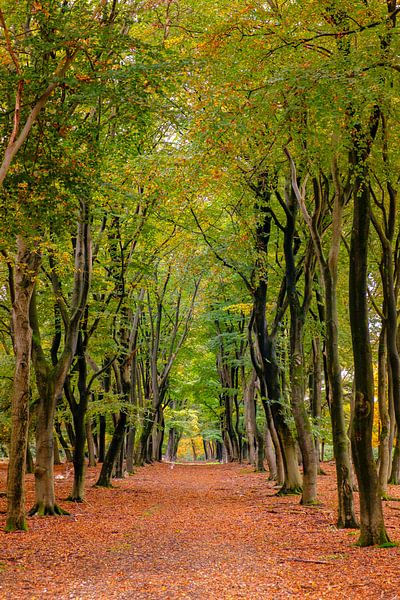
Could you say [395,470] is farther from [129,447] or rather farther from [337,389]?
[337,389]

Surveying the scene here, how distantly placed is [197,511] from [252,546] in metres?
5.10

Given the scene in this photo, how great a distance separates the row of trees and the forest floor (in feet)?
2.83

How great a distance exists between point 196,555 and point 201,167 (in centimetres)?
631

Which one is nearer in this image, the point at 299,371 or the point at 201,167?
the point at 201,167

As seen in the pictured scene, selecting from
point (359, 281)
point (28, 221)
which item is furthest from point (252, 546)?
point (28, 221)

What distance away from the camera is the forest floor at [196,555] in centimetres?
614

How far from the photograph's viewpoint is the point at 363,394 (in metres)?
8.59

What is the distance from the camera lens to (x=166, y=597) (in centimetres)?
574

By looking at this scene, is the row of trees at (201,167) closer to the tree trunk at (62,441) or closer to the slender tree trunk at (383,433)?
the slender tree trunk at (383,433)

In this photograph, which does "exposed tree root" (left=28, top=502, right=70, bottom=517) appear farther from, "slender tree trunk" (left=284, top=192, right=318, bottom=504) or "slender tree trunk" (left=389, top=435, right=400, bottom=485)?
"slender tree trunk" (left=389, top=435, right=400, bottom=485)

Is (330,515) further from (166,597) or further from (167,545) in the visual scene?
(166,597)

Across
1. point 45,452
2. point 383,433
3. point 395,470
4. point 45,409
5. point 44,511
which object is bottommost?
point 395,470

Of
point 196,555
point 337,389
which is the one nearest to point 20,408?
point 196,555

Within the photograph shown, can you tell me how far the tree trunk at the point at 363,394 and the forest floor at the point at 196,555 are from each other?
490 mm
